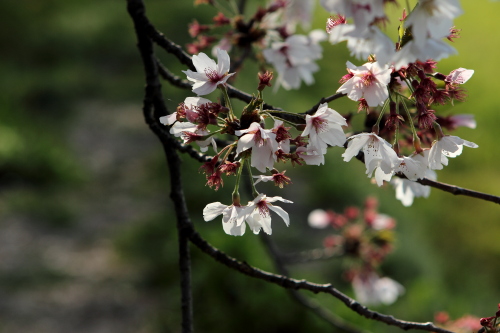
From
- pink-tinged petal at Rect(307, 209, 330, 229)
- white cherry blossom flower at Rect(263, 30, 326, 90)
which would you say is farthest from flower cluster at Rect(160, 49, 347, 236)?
pink-tinged petal at Rect(307, 209, 330, 229)

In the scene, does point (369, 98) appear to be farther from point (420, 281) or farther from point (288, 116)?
point (420, 281)

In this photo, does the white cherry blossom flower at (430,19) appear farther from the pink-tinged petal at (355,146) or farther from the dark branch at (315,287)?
the dark branch at (315,287)

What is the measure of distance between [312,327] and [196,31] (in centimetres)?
120

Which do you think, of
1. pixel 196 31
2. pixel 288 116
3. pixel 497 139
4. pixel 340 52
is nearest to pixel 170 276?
pixel 196 31

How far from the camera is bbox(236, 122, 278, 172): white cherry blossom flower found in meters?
0.61

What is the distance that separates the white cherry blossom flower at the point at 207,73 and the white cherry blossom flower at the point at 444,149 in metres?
0.29

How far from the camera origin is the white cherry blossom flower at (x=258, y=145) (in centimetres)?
61

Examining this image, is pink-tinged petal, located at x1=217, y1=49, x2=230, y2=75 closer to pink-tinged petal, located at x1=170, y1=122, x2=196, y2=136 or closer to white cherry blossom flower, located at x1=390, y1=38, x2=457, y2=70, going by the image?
pink-tinged petal, located at x1=170, y1=122, x2=196, y2=136

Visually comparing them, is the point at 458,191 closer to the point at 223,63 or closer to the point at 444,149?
the point at 444,149

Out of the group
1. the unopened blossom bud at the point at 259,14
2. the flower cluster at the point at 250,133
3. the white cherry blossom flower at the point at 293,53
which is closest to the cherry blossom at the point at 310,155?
the flower cluster at the point at 250,133

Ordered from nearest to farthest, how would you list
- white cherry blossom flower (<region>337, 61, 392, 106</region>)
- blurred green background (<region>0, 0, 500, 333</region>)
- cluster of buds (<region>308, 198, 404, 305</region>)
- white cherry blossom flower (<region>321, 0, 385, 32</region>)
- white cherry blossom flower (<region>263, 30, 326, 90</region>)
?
1. white cherry blossom flower (<region>321, 0, 385, 32</region>)
2. white cherry blossom flower (<region>337, 61, 392, 106</region>)
3. white cherry blossom flower (<region>263, 30, 326, 90</region>)
4. cluster of buds (<region>308, 198, 404, 305</region>)
5. blurred green background (<region>0, 0, 500, 333</region>)

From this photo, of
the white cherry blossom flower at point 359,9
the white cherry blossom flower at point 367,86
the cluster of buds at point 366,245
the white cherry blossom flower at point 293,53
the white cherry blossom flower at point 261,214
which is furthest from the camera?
the cluster of buds at point 366,245

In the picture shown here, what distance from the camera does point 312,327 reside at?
205 cm

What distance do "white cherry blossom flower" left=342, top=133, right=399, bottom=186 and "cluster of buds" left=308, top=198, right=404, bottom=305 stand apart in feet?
3.64
